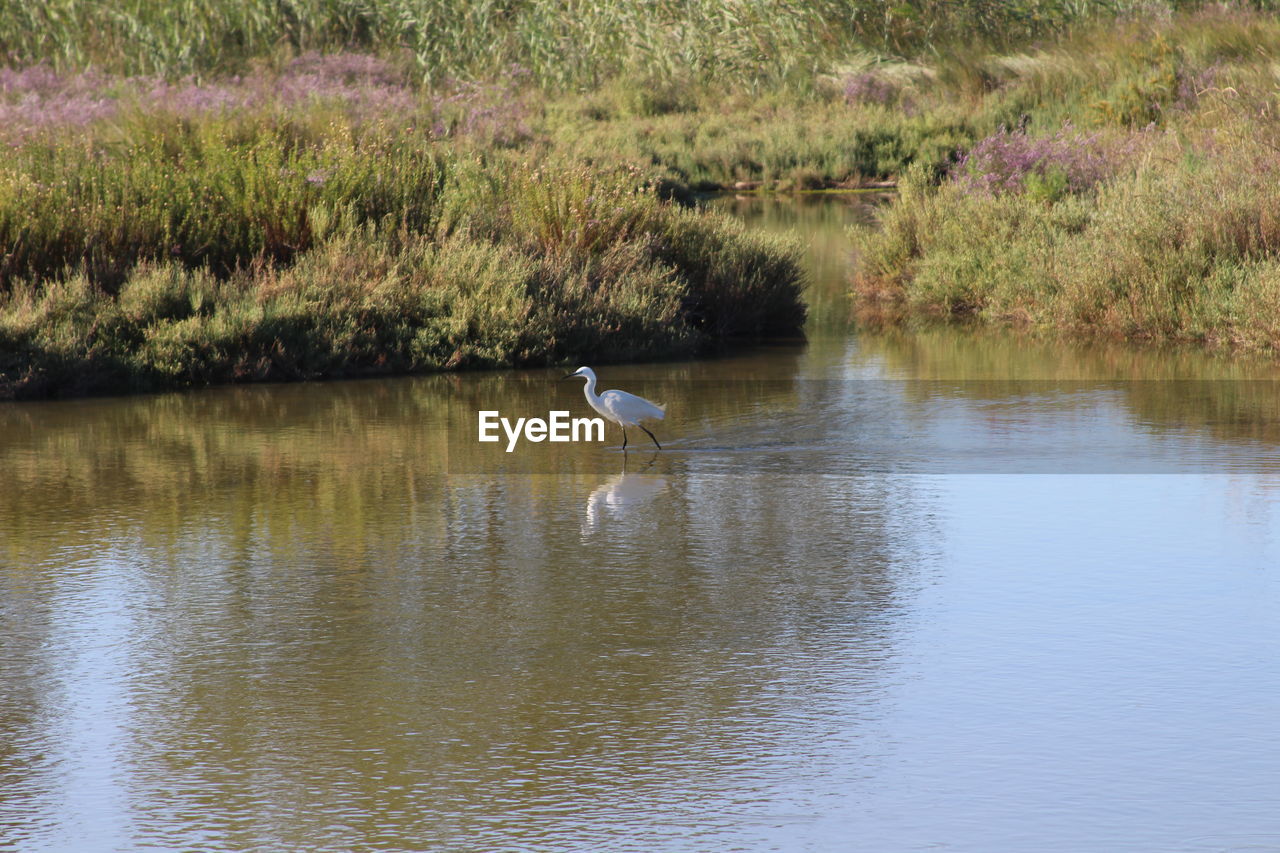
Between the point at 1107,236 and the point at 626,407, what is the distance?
7110mm

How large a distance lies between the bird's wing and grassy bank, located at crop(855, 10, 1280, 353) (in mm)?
6033

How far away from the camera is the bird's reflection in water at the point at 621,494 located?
26.0 ft

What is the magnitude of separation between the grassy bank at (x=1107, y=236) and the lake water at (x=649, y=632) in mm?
3448

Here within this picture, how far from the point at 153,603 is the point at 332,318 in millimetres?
6421

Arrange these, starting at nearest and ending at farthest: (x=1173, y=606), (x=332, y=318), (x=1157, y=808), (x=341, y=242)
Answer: (x=1157, y=808), (x=1173, y=606), (x=332, y=318), (x=341, y=242)

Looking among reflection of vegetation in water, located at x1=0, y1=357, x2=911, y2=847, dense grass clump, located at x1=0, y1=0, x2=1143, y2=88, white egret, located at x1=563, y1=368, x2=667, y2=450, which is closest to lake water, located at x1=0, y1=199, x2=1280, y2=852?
reflection of vegetation in water, located at x1=0, y1=357, x2=911, y2=847

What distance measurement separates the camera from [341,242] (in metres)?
13.6

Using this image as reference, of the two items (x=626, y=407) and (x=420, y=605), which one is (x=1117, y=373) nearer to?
(x=626, y=407)

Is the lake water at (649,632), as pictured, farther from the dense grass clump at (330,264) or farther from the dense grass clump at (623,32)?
the dense grass clump at (623,32)

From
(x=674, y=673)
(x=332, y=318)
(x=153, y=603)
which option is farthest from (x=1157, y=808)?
(x=332, y=318)

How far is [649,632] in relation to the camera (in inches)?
234

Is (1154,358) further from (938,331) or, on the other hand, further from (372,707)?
(372,707)

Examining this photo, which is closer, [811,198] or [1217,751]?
[1217,751]

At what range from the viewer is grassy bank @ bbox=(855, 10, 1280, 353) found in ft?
45.5
